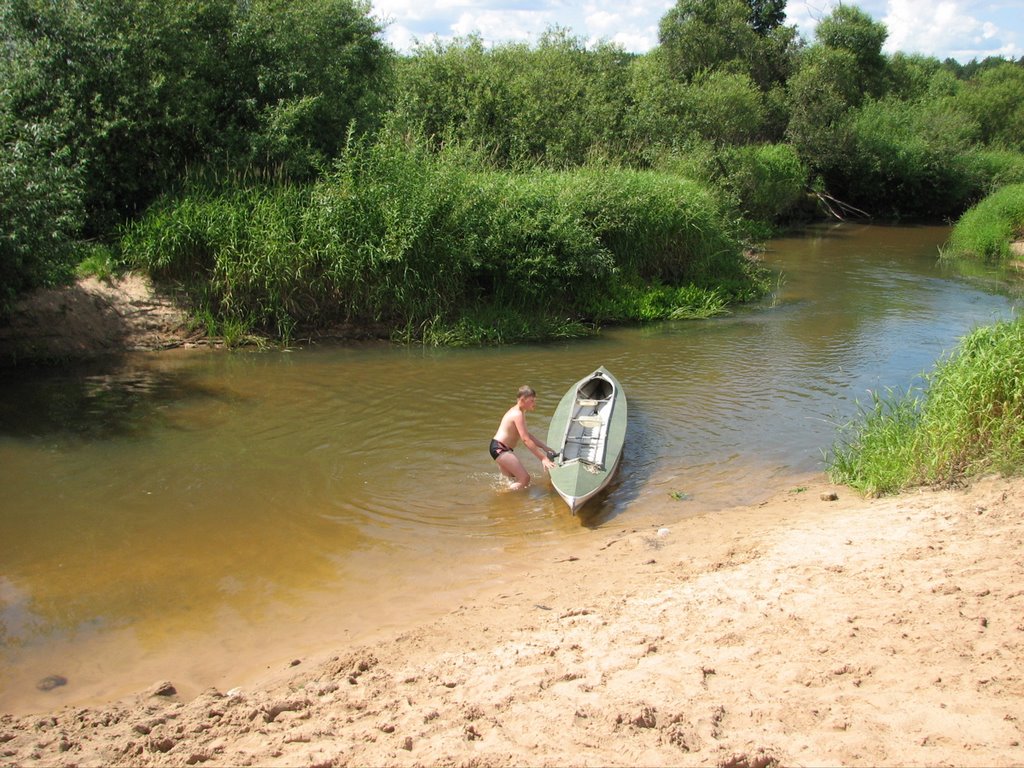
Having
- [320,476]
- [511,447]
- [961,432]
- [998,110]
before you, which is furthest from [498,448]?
[998,110]

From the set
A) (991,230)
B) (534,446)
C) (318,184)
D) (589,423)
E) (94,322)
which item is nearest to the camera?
(534,446)

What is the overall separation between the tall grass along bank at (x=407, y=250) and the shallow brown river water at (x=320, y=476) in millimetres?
892

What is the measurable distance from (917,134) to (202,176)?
107 ft

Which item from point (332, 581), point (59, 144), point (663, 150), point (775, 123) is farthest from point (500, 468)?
point (775, 123)

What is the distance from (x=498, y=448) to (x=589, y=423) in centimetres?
151

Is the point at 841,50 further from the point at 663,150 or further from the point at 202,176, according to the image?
the point at 202,176

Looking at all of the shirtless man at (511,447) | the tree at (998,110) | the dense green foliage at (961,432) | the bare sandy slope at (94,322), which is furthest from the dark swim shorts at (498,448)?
the tree at (998,110)

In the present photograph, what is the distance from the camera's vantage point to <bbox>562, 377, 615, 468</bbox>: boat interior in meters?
9.34

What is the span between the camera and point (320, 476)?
364 inches

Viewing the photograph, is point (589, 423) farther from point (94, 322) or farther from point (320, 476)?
point (94, 322)

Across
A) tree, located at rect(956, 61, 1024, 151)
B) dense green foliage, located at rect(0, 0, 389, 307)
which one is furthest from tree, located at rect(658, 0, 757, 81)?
dense green foliage, located at rect(0, 0, 389, 307)

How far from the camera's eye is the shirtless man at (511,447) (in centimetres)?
897

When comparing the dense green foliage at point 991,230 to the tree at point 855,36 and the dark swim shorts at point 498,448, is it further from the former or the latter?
the dark swim shorts at point 498,448

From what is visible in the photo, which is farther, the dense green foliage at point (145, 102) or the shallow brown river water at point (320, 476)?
the dense green foliage at point (145, 102)
